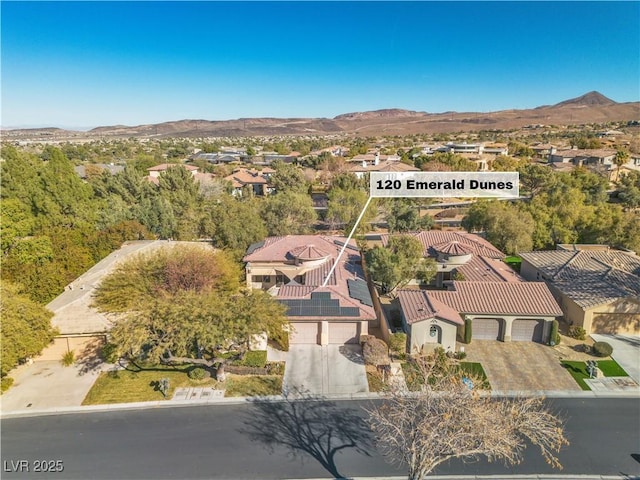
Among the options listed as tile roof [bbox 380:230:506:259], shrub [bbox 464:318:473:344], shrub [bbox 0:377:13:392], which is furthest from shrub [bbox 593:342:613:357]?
shrub [bbox 0:377:13:392]

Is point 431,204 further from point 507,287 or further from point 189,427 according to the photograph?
point 189,427

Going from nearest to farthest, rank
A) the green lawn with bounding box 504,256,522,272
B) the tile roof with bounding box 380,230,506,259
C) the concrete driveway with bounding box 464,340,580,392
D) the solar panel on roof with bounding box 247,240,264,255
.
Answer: the concrete driveway with bounding box 464,340,580,392
the tile roof with bounding box 380,230,506,259
the solar panel on roof with bounding box 247,240,264,255
the green lawn with bounding box 504,256,522,272

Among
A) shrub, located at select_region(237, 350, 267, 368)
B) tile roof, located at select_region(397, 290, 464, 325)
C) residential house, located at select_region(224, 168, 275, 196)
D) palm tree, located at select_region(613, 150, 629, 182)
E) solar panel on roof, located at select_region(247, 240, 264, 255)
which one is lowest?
shrub, located at select_region(237, 350, 267, 368)

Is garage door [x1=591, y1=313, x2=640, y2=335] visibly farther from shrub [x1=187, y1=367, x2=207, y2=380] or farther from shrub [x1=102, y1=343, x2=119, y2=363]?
shrub [x1=102, y1=343, x2=119, y2=363]

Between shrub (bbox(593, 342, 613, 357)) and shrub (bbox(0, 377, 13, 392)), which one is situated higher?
shrub (bbox(593, 342, 613, 357))

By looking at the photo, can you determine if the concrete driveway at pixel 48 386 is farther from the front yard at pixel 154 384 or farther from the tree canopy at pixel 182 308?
the tree canopy at pixel 182 308

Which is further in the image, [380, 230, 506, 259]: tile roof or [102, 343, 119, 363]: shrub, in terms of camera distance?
[380, 230, 506, 259]: tile roof

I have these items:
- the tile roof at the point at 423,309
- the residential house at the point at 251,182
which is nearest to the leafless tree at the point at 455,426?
the tile roof at the point at 423,309

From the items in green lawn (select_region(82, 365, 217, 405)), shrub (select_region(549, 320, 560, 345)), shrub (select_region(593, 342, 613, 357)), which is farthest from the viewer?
shrub (select_region(549, 320, 560, 345))
